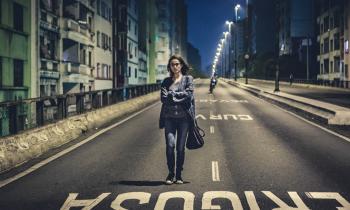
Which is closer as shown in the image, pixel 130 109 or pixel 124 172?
pixel 124 172

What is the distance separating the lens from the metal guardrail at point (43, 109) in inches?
412

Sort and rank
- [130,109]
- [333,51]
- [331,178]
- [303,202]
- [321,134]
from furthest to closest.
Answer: [333,51] < [130,109] < [321,134] < [331,178] < [303,202]

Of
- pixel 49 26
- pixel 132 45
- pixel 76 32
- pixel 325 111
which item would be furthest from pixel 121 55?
pixel 325 111

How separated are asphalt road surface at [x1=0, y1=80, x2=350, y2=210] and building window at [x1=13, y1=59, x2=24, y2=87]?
60.2 feet

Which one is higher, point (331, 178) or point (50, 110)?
point (50, 110)

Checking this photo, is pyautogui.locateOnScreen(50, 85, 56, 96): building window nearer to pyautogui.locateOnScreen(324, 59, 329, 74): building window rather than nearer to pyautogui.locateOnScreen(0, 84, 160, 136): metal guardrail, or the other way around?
pyautogui.locateOnScreen(0, 84, 160, 136): metal guardrail

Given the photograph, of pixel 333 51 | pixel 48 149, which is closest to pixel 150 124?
pixel 48 149

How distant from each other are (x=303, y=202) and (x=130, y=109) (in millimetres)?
18605

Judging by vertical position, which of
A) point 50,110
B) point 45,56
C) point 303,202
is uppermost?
point 45,56

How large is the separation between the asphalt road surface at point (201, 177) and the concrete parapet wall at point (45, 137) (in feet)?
2.12

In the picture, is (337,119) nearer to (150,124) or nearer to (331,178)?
(150,124)

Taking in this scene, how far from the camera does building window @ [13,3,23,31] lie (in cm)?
3199

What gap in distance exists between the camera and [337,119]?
18.7 meters

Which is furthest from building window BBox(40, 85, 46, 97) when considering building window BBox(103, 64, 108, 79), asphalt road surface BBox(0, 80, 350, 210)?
asphalt road surface BBox(0, 80, 350, 210)
